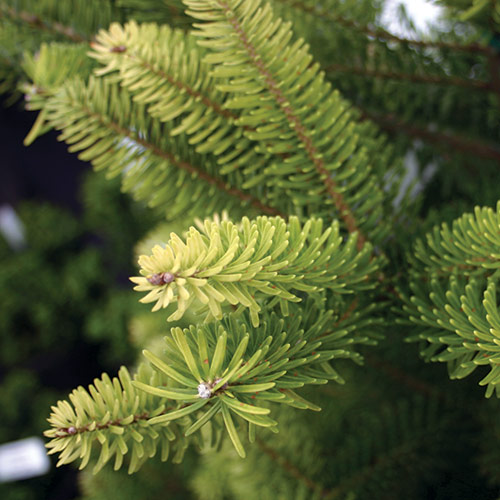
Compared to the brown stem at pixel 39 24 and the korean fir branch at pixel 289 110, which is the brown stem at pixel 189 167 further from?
the brown stem at pixel 39 24

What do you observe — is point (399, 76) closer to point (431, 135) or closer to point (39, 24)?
point (431, 135)

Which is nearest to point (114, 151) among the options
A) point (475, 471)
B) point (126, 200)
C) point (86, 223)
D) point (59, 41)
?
point (59, 41)

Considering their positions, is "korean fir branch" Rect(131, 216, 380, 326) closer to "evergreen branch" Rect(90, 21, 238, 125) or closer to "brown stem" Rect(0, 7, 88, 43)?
"evergreen branch" Rect(90, 21, 238, 125)

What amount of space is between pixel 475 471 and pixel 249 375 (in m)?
0.27

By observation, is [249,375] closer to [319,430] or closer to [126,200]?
[319,430]

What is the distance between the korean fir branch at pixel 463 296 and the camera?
15 centimetres

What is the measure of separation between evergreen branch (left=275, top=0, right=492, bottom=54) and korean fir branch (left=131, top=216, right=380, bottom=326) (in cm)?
16

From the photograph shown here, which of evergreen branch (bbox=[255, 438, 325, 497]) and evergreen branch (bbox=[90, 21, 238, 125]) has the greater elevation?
evergreen branch (bbox=[90, 21, 238, 125])

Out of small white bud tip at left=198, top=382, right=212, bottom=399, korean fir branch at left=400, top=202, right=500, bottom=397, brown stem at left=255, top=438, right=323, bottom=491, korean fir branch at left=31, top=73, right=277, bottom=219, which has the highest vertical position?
korean fir branch at left=400, top=202, right=500, bottom=397

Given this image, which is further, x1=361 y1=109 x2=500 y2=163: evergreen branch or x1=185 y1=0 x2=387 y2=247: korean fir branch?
x1=361 y1=109 x2=500 y2=163: evergreen branch

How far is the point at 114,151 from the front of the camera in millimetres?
234

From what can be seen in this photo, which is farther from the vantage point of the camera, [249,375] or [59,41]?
[59,41]

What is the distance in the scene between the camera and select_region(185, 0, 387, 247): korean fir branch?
19cm

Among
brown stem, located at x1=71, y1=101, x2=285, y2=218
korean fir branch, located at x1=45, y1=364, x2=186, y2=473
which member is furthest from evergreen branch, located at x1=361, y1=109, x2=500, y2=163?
korean fir branch, located at x1=45, y1=364, x2=186, y2=473
